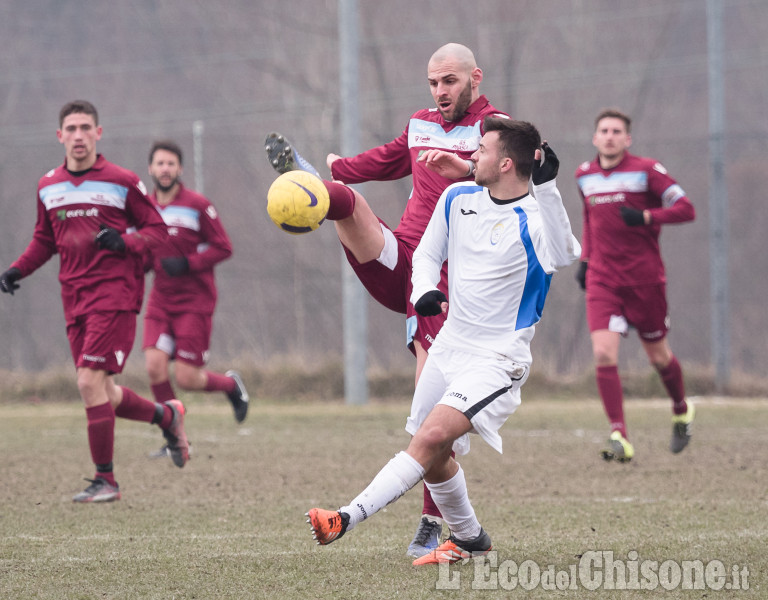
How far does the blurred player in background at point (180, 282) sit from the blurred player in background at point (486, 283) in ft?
16.6

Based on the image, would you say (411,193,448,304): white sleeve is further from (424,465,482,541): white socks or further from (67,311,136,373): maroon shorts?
(67,311,136,373): maroon shorts

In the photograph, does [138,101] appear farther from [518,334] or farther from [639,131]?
[518,334]

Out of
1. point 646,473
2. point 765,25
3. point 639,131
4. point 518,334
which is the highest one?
point 765,25

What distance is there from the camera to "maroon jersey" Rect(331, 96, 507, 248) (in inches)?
201

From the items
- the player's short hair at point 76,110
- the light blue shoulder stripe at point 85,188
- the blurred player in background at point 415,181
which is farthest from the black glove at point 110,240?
the blurred player in background at point 415,181

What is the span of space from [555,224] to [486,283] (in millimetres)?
370

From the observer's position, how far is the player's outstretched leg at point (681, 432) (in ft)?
27.0

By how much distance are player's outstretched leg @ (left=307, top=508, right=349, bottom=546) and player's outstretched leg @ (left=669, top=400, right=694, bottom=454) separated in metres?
4.88

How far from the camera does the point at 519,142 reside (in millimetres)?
4430

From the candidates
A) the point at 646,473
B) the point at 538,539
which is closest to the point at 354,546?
the point at 538,539

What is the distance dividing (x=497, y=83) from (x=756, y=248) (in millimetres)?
5936

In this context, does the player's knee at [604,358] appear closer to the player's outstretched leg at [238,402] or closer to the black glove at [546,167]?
the player's outstretched leg at [238,402]

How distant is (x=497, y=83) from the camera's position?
18.3 meters

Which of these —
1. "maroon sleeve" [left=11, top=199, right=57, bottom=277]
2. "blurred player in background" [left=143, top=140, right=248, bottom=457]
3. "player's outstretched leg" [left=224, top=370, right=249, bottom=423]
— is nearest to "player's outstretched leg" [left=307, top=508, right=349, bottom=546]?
"maroon sleeve" [left=11, top=199, right=57, bottom=277]
